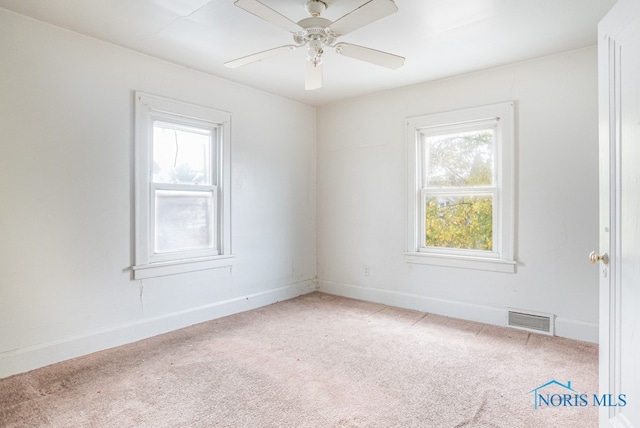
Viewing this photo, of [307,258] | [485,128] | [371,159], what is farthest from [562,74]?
[307,258]

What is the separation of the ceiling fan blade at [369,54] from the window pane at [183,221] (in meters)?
1.98

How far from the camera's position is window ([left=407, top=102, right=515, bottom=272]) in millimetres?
3229

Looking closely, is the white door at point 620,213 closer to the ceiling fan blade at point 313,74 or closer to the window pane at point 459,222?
the ceiling fan blade at point 313,74

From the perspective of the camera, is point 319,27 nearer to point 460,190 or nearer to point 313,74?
point 313,74

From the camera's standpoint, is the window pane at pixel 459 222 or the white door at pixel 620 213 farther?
the window pane at pixel 459 222

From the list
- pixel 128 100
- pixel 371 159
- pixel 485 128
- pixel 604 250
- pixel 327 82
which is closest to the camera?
pixel 604 250

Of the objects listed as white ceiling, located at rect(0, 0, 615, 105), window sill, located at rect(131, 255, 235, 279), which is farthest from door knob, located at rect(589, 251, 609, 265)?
window sill, located at rect(131, 255, 235, 279)

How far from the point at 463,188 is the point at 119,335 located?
3373 millimetres

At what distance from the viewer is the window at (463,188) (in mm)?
3229

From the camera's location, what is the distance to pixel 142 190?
9.67 feet

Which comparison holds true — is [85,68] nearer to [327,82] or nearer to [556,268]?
[327,82]

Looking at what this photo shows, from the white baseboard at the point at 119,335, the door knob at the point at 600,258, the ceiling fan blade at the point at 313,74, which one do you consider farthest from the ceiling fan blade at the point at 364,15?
the white baseboard at the point at 119,335

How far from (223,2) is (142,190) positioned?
1634 millimetres

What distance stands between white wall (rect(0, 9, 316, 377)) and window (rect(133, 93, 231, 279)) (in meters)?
0.09
